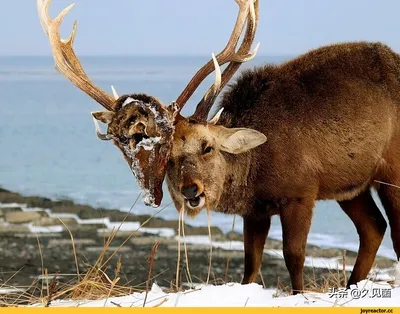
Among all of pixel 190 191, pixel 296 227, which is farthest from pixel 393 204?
pixel 190 191

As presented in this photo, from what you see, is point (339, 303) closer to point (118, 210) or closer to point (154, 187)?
point (154, 187)

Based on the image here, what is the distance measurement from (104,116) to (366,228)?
2.83 m

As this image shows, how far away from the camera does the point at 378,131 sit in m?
7.29

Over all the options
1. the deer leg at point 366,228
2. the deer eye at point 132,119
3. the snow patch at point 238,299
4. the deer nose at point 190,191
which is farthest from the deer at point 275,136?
the snow patch at point 238,299

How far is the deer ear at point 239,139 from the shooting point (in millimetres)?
6772

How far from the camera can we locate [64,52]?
7133mm

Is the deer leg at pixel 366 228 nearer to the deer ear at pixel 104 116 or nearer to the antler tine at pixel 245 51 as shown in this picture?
the antler tine at pixel 245 51

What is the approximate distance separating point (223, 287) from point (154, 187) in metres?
0.98

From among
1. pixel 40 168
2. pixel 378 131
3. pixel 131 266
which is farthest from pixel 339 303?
pixel 40 168

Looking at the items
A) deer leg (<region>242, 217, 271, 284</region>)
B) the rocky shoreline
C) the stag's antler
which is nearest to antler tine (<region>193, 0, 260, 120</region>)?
the stag's antler

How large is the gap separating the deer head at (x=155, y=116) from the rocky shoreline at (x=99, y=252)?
5.44 meters

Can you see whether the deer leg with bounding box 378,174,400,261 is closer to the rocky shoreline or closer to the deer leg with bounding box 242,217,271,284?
the deer leg with bounding box 242,217,271,284

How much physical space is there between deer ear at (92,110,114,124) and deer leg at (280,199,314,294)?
1.60m

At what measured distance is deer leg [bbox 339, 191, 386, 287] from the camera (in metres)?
7.98
